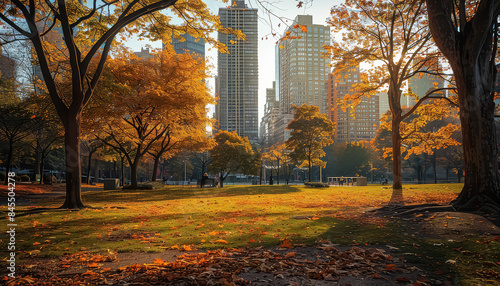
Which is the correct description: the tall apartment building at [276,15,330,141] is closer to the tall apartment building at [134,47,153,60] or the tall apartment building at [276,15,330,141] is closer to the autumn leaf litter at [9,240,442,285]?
the tall apartment building at [134,47,153,60]

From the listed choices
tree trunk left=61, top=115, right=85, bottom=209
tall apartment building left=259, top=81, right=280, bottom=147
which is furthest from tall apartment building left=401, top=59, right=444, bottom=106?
tall apartment building left=259, top=81, right=280, bottom=147

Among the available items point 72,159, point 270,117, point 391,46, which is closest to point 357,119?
point 270,117

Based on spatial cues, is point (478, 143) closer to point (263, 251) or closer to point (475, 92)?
point (475, 92)

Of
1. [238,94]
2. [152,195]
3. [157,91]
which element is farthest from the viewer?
[238,94]

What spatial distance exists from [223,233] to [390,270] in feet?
10.6

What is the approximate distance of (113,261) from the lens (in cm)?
416

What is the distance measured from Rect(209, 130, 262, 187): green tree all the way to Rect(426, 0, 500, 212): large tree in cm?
2837

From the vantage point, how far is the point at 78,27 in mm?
11453

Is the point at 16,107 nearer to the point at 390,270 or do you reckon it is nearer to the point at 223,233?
the point at 223,233

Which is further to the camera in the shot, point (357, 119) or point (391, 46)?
point (357, 119)

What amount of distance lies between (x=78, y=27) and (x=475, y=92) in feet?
43.5

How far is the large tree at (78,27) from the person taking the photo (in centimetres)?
922

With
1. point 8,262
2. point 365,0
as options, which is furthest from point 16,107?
point 365,0

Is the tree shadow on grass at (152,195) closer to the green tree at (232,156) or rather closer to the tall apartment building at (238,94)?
the green tree at (232,156)
